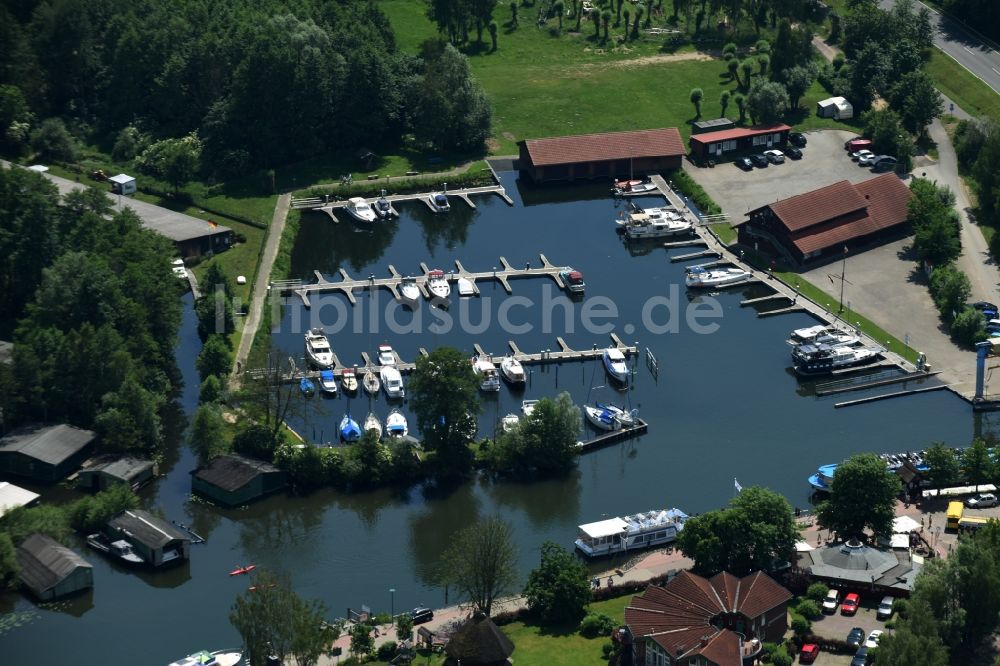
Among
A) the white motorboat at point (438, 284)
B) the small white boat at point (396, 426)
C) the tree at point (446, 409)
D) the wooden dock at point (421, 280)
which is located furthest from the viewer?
the wooden dock at point (421, 280)

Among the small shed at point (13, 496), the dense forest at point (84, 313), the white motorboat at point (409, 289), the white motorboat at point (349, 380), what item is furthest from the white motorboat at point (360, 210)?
the small shed at point (13, 496)

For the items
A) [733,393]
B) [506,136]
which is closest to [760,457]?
[733,393]

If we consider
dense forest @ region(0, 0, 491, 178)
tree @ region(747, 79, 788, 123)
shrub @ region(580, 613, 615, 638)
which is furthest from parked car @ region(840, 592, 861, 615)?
dense forest @ region(0, 0, 491, 178)

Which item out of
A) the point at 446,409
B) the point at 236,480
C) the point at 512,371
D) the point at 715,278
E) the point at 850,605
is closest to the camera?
the point at 850,605

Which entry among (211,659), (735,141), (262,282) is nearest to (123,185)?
(262,282)

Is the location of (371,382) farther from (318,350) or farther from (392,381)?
(318,350)

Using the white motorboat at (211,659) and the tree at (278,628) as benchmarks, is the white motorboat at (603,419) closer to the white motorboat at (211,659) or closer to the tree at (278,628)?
the tree at (278,628)
